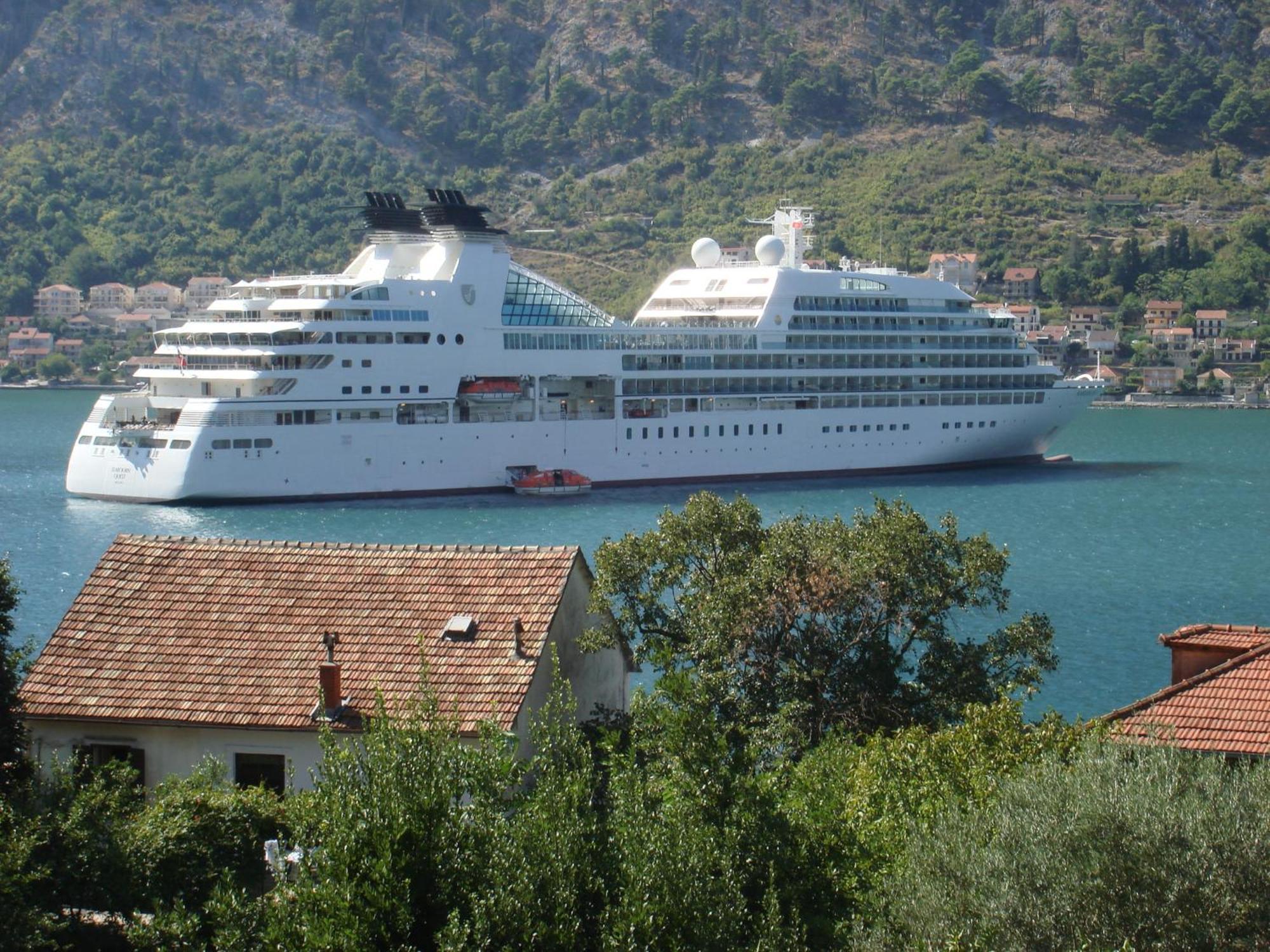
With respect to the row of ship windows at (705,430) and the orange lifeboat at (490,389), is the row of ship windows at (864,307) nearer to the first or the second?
the row of ship windows at (705,430)

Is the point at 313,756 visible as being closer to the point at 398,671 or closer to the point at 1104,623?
the point at 398,671

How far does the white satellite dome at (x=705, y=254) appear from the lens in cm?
6281

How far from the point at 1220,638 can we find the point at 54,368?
410ft

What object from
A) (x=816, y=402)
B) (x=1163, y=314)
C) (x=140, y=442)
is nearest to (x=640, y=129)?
(x=1163, y=314)

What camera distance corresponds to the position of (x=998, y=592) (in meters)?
18.8

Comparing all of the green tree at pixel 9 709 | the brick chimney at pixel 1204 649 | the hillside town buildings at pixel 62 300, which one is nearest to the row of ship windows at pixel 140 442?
the green tree at pixel 9 709

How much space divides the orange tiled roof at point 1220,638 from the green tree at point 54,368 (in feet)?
407

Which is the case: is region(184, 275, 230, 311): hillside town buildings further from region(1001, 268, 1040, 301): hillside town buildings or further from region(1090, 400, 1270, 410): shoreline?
region(1090, 400, 1270, 410): shoreline

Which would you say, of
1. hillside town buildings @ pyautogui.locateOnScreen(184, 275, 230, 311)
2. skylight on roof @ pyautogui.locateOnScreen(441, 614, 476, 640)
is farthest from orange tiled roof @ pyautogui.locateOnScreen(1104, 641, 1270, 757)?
hillside town buildings @ pyautogui.locateOnScreen(184, 275, 230, 311)

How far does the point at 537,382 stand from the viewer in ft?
178

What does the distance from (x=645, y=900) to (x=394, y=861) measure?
4.92 feet

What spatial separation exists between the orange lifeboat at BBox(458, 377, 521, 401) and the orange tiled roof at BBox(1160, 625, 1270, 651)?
36.4 metres

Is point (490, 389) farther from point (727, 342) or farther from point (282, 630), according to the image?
point (282, 630)

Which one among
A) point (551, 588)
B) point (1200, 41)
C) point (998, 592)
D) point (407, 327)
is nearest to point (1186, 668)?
point (998, 592)
